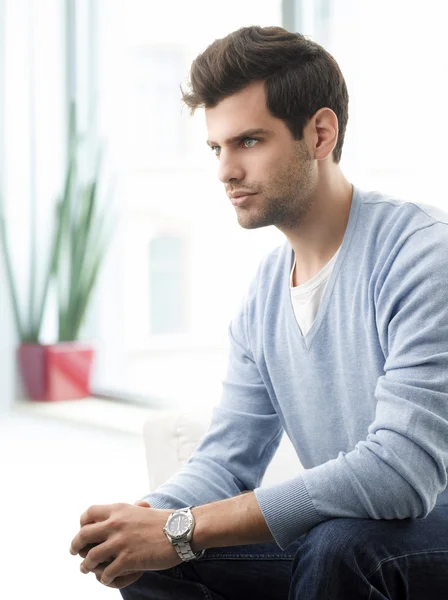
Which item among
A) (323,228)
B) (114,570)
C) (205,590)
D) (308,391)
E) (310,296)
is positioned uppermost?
(323,228)

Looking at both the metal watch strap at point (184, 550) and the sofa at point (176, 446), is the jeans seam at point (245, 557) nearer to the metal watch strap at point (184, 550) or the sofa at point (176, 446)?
the metal watch strap at point (184, 550)

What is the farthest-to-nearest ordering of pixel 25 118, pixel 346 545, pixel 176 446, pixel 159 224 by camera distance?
pixel 159 224 < pixel 25 118 < pixel 176 446 < pixel 346 545

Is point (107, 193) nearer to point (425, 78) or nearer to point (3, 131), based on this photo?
point (3, 131)

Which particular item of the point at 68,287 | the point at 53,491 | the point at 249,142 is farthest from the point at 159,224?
the point at 249,142

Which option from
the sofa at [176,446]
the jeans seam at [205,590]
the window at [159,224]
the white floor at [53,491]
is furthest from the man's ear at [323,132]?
the window at [159,224]

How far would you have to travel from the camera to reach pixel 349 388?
59.8 inches

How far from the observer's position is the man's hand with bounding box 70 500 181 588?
1367 mm

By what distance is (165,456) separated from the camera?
1.75 m

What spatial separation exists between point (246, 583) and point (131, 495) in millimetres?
1697

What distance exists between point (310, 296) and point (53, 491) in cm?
206

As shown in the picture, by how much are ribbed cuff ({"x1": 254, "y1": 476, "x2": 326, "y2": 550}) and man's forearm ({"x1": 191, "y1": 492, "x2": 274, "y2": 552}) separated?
16mm

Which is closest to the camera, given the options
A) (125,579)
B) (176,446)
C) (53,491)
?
(125,579)

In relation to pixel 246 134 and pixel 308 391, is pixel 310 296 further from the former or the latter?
pixel 246 134

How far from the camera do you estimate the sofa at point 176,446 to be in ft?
5.69
